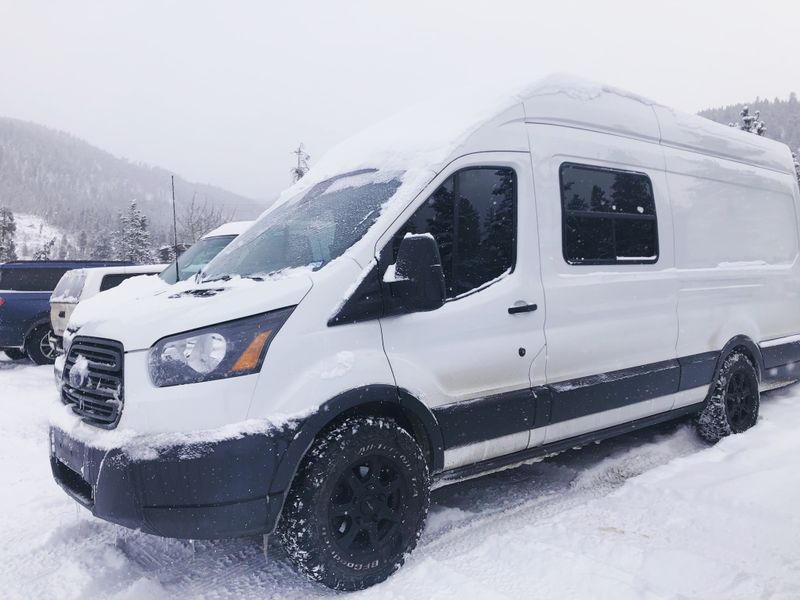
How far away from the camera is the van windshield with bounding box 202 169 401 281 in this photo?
10.3 feet

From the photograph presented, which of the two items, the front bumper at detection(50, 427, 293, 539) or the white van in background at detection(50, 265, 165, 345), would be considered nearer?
the front bumper at detection(50, 427, 293, 539)

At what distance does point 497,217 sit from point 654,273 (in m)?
1.57

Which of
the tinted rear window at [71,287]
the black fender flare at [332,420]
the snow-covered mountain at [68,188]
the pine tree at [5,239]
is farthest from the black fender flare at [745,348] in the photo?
the snow-covered mountain at [68,188]

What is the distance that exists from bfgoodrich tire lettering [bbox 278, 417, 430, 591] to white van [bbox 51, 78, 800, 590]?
0.01m

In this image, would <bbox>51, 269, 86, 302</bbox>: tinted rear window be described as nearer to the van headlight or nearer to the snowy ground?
the snowy ground

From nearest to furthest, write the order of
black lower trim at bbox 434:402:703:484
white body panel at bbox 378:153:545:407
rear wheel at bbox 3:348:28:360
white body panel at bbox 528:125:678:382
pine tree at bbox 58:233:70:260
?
white body panel at bbox 378:153:545:407, black lower trim at bbox 434:402:703:484, white body panel at bbox 528:125:678:382, rear wheel at bbox 3:348:28:360, pine tree at bbox 58:233:70:260

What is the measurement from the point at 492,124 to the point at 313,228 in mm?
1192

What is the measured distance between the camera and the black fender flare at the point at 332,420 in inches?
104

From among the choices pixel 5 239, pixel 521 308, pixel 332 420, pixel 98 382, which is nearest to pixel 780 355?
pixel 521 308

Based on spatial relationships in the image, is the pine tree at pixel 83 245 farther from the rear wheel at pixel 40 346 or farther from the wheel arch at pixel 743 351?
the wheel arch at pixel 743 351

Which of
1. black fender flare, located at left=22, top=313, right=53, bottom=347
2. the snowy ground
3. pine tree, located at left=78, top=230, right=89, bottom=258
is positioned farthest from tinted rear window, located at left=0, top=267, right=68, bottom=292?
pine tree, located at left=78, top=230, right=89, bottom=258

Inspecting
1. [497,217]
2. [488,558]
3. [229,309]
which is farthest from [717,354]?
[229,309]

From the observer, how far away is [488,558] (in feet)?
10.2

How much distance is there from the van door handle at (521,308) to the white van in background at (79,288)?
6937 millimetres
